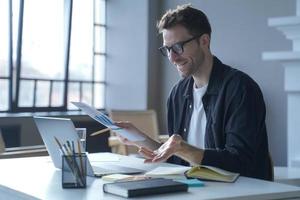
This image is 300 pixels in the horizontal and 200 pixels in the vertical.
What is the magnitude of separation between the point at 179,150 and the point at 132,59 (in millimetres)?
4390

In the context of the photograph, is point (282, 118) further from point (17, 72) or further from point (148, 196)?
point (148, 196)

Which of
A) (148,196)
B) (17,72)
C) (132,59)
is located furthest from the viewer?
(132,59)

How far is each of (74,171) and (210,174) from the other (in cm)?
44

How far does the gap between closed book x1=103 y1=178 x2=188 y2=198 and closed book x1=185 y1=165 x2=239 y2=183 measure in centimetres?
22

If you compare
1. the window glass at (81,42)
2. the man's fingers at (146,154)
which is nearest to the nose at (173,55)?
the man's fingers at (146,154)

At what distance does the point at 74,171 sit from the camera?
1.62 m

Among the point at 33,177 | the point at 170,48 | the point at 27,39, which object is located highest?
the point at 27,39

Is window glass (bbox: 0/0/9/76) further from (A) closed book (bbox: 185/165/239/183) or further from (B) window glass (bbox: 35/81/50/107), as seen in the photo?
(A) closed book (bbox: 185/165/239/183)

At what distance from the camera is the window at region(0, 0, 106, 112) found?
5.55m

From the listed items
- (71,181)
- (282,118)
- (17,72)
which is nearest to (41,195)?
(71,181)

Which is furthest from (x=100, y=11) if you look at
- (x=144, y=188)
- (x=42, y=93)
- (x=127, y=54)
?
(x=144, y=188)

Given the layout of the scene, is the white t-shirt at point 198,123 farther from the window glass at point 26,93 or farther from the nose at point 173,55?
the window glass at point 26,93

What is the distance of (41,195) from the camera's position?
1496 mm

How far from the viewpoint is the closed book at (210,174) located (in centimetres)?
173
